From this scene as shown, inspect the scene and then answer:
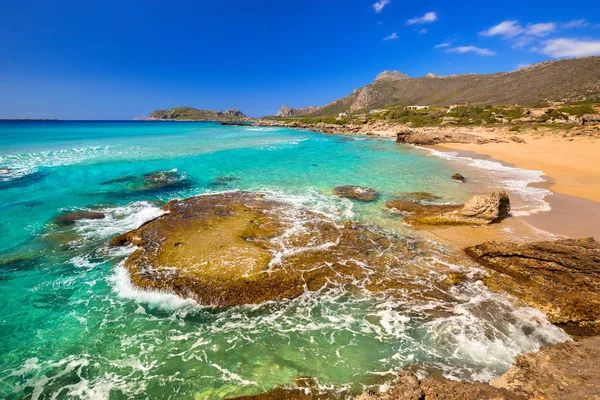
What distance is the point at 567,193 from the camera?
1775cm

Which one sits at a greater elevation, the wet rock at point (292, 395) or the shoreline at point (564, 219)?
the shoreline at point (564, 219)

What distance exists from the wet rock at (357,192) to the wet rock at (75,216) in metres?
14.9

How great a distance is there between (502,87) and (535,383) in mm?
128229

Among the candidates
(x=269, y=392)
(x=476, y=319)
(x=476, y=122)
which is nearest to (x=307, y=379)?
(x=269, y=392)

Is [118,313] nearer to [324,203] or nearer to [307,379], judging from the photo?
[307,379]

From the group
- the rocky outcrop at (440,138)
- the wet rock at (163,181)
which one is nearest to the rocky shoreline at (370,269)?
the wet rock at (163,181)

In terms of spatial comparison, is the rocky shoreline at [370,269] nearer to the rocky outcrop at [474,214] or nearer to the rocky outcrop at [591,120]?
the rocky outcrop at [474,214]

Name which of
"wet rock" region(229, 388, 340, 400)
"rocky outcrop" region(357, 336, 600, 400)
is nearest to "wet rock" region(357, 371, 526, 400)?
"rocky outcrop" region(357, 336, 600, 400)

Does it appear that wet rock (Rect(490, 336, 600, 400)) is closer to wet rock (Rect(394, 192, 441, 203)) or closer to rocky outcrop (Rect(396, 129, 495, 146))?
wet rock (Rect(394, 192, 441, 203))

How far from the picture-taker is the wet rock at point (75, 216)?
47.5 ft

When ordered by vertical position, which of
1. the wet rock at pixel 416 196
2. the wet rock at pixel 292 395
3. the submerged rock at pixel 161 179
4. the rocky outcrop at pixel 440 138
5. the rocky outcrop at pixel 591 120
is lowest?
the wet rock at pixel 292 395

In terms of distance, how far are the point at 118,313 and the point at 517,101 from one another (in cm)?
10990

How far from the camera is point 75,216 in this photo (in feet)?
49.8

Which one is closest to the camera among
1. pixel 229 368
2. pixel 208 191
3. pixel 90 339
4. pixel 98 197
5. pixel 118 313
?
pixel 229 368
